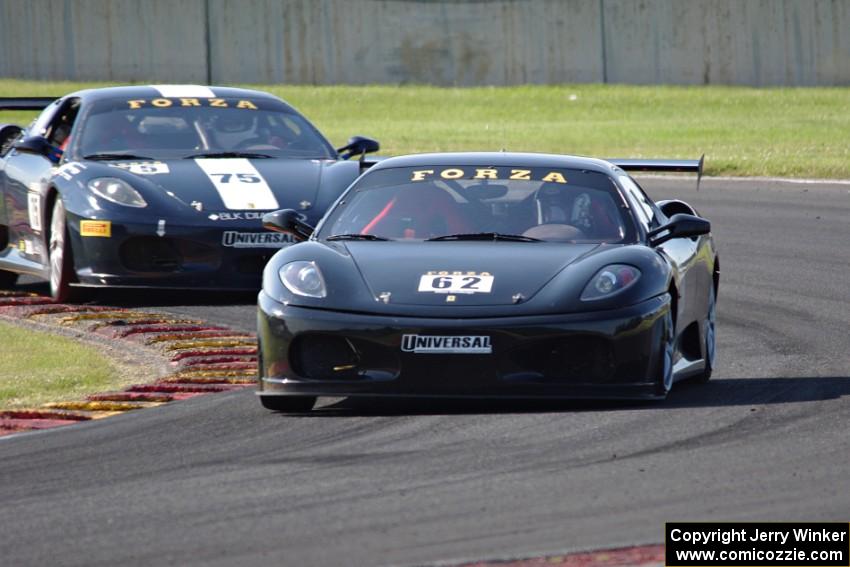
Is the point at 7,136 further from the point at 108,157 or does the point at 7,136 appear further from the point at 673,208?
the point at 673,208

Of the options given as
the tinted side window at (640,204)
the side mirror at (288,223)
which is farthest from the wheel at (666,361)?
the side mirror at (288,223)

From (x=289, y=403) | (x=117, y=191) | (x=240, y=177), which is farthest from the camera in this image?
(x=240, y=177)

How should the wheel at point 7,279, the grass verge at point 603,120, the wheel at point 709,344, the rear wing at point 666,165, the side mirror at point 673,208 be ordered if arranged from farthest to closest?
the grass verge at point 603,120 < the wheel at point 7,279 < the rear wing at point 666,165 < the side mirror at point 673,208 < the wheel at point 709,344

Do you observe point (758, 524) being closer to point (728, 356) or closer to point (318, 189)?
point (728, 356)

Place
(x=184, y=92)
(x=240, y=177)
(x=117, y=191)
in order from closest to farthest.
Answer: (x=117, y=191) → (x=240, y=177) → (x=184, y=92)

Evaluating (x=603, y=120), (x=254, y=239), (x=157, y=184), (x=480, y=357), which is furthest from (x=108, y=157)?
(x=603, y=120)

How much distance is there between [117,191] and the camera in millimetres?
11203

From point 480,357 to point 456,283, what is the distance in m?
0.40

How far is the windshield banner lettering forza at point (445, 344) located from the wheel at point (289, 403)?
2.03ft

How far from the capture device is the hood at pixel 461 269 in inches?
288

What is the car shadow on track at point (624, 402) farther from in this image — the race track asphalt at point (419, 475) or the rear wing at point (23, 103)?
the rear wing at point (23, 103)

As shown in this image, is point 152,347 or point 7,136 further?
point 7,136

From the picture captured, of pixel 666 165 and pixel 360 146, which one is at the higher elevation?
pixel 666 165

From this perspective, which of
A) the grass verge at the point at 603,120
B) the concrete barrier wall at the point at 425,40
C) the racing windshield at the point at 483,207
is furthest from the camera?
the concrete barrier wall at the point at 425,40
